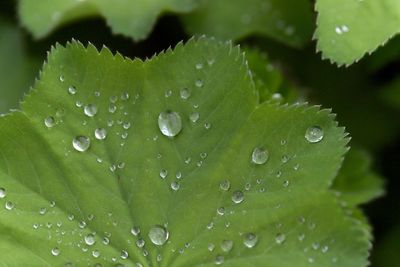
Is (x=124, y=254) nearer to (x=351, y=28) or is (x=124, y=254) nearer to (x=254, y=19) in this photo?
(x=351, y=28)

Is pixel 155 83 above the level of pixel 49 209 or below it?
above

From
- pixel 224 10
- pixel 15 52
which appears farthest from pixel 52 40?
pixel 224 10

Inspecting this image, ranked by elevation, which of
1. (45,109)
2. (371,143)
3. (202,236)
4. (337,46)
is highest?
(371,143)

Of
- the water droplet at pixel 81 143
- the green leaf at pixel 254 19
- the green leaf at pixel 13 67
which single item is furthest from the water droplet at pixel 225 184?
the green leaf at pixel 13 67

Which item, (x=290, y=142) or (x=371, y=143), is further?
(x=371, y=143)

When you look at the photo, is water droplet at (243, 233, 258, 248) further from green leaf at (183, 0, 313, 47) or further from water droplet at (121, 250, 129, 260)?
green leaf at (183, 0, 313, 47)

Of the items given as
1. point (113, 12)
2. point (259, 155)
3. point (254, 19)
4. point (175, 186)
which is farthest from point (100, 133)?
point (254, 19)

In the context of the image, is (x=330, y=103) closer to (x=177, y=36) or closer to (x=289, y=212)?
(x=177, y=36)
